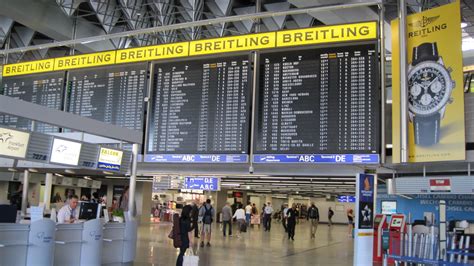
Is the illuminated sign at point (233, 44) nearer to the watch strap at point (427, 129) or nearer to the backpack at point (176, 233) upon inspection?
the watch strap at point (427, 129)

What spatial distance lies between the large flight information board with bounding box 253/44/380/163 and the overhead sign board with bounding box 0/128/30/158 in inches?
179

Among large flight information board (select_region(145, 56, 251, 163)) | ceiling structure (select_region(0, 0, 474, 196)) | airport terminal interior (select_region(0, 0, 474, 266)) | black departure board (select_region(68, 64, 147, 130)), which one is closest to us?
airport terminal interior (select_region(0, 0, 474, 266))

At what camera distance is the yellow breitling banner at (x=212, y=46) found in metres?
Answer: 10.2

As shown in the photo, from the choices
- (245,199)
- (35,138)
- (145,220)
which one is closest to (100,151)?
(35,138)

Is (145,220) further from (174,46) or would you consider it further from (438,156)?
(438,156)

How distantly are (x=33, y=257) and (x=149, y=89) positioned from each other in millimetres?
5160

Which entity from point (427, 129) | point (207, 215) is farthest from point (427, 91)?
point (207, 215)

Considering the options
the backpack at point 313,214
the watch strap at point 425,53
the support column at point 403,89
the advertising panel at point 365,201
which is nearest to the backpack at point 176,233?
the advertising panel at point 365,201

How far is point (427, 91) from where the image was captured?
970cm

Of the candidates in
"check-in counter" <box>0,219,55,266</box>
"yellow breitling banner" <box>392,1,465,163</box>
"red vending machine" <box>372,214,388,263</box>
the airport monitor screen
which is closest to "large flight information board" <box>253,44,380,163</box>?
"yellow breitling banner" <box>392,1,465,163</box>

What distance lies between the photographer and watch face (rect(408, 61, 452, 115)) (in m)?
9.50

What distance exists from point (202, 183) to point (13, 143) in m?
5.97

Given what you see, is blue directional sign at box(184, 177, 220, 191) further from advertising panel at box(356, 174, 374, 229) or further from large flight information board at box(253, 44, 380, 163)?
advertising panel at box(356, 174, 374, 229)

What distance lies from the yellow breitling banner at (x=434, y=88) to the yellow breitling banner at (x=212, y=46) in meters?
0.97
